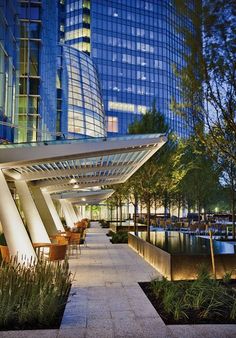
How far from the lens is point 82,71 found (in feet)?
258

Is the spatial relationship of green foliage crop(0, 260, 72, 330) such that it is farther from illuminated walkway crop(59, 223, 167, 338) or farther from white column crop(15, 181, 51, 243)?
white column crop(15, 181, 51, 243)

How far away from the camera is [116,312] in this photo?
796 centimetres

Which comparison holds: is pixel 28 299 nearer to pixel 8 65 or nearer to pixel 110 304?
pixel 110 304

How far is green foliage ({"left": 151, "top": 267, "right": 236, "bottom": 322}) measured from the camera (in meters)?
7.43

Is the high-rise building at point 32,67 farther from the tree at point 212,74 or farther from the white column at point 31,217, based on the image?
the tree at point 212,74

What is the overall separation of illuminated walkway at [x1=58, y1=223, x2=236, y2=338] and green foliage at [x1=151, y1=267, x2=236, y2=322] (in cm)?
37

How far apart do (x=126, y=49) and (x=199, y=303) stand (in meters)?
100

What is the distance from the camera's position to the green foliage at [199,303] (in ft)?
24.4

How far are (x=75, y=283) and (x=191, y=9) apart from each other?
7062 millimetres

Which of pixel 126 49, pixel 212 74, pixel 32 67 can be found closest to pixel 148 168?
pixel 212 74

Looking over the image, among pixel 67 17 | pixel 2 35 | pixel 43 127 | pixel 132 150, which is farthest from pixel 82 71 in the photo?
pixel 132 150

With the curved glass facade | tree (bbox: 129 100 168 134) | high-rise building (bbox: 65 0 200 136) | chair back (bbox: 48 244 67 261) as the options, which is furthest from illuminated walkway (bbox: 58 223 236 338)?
high-rise building (bbox: 65 0 200 136)

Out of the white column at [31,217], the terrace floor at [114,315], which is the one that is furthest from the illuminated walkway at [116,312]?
the white column at [31,217]

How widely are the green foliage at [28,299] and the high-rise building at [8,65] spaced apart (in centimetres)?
1410
